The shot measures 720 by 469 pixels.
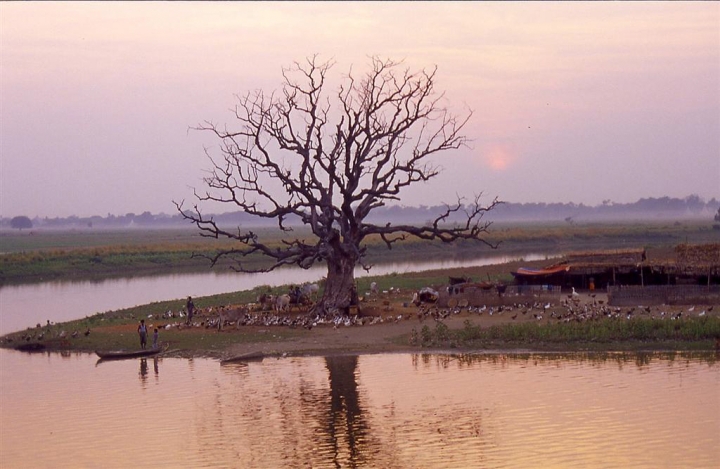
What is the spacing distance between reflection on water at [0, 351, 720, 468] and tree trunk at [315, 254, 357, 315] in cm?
694

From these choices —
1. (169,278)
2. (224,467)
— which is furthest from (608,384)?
(169,278)

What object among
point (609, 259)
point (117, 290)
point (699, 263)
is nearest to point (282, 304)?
point (609, 259)

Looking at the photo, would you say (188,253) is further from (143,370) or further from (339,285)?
(143,370)

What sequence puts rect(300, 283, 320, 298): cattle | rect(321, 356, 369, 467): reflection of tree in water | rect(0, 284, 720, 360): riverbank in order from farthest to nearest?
1. rect(300, 283, 320, 298): cattle
2. rect(0, 284, 720, 360): riverbank
3. rect(321, 356, 369, 467): reflection of tree in water

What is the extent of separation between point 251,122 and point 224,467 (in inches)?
806

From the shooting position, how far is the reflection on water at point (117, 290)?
4553 centimetres

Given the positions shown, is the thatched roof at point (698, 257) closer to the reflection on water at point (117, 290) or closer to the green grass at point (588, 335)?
the green grass at point (588, 335)

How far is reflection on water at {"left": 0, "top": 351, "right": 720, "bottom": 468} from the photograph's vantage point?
18.7 metres

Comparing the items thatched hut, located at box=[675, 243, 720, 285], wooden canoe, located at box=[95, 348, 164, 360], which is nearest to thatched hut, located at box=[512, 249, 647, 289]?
thatched hut, located at box=[675, 243, 720, 285]

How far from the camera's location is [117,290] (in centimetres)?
5969

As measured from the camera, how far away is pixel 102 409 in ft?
77.2

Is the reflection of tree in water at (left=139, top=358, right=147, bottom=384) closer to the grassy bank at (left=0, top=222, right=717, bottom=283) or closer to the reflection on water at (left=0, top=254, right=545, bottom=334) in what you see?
the reflection on water at (left=0, top=254, right=545, bottom=334)

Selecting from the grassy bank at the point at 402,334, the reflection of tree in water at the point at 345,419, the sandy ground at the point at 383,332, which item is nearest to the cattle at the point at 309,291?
the grassy bank at the point at 402,334

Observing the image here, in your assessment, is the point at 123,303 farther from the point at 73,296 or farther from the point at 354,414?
the point at 354,414
